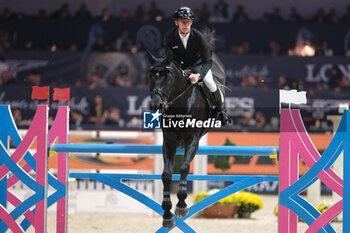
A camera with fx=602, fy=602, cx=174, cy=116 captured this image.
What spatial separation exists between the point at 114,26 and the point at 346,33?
4.99 metres

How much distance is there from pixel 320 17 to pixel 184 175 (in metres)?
10.1

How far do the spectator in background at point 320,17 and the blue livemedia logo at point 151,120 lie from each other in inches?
378

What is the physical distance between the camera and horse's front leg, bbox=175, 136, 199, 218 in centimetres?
450

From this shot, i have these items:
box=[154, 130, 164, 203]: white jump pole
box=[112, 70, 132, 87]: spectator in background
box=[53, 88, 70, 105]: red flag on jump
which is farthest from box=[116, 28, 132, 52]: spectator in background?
box=[53, 88, 70, 105]: red flag on jump

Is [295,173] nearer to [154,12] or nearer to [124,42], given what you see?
[124,42]

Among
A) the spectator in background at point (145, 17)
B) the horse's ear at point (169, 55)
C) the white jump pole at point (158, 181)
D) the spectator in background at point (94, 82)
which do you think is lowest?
the white jump pole at point (158, 181)

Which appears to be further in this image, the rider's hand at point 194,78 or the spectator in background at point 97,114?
the spectator in background at point 97,114

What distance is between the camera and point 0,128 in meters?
5.35

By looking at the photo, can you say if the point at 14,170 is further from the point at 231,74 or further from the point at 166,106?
the point at 231,74

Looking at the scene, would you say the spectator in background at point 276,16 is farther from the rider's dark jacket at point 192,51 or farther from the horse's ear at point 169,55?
the horse's ear at point 169,55

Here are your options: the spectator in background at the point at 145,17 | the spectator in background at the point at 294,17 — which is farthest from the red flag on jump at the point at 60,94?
the spectator in background at the point at 294,17

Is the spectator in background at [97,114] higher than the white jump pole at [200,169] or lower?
higher

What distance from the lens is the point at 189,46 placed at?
15.5 ft

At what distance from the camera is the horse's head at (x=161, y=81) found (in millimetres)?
4258
